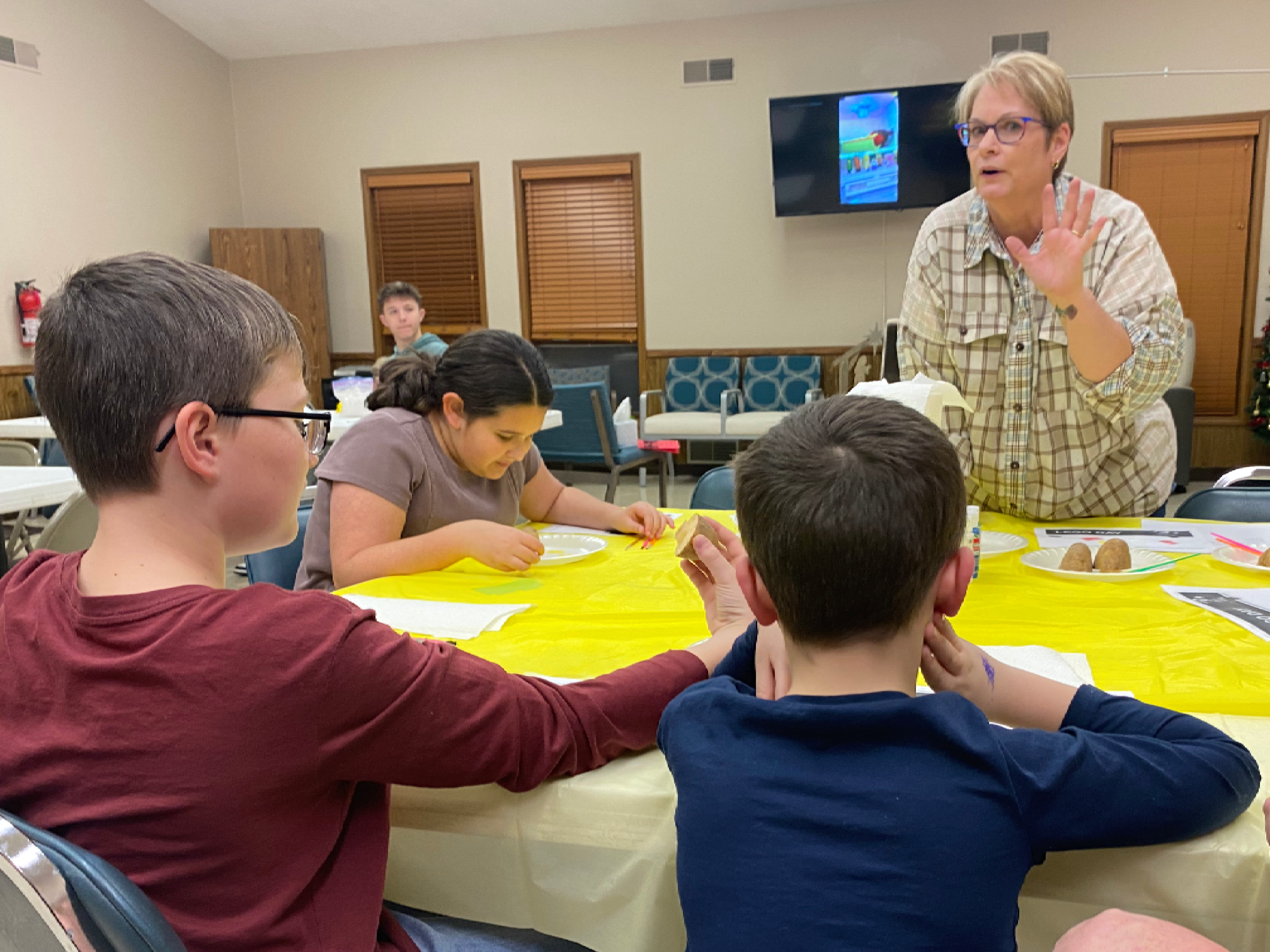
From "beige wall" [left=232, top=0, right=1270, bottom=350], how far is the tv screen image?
26 centimetres

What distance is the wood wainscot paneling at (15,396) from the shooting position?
5867mm

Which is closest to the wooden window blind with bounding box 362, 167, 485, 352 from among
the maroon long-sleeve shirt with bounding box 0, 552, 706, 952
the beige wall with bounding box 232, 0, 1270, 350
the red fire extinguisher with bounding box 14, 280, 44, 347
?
the beige wall with bounding box 232, 0, 1270, 350

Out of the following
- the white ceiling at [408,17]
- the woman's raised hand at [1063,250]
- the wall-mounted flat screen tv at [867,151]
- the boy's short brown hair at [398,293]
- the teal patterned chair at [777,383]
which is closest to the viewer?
the woman's raised hand at [1063,250]

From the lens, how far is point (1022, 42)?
6.25 m

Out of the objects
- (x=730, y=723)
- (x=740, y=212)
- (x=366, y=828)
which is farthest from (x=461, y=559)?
(x=740, y=212)

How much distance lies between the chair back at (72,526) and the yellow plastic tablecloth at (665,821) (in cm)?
135

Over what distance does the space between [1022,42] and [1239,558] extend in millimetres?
5852

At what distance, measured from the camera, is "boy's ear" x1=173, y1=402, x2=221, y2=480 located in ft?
2.51

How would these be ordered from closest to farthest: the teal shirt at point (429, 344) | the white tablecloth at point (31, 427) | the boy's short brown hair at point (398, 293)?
1. the white tablecloth at point (31, 427)
2. the teal shirt at point (429, 344)
3. the boy's short brown hair at point (398, 293)

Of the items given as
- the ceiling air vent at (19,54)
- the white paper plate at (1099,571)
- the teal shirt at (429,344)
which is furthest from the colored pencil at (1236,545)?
the ceiling air vent at (19,54)

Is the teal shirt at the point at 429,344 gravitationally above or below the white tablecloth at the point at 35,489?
above

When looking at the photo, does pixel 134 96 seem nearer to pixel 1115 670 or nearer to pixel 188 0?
pixel 188 0

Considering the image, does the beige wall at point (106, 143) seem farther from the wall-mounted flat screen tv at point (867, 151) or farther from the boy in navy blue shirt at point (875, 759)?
the boy in navy blue shirt at point (875, 759)

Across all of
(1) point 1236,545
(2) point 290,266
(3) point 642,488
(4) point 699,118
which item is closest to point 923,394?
(1) point 1236,545
